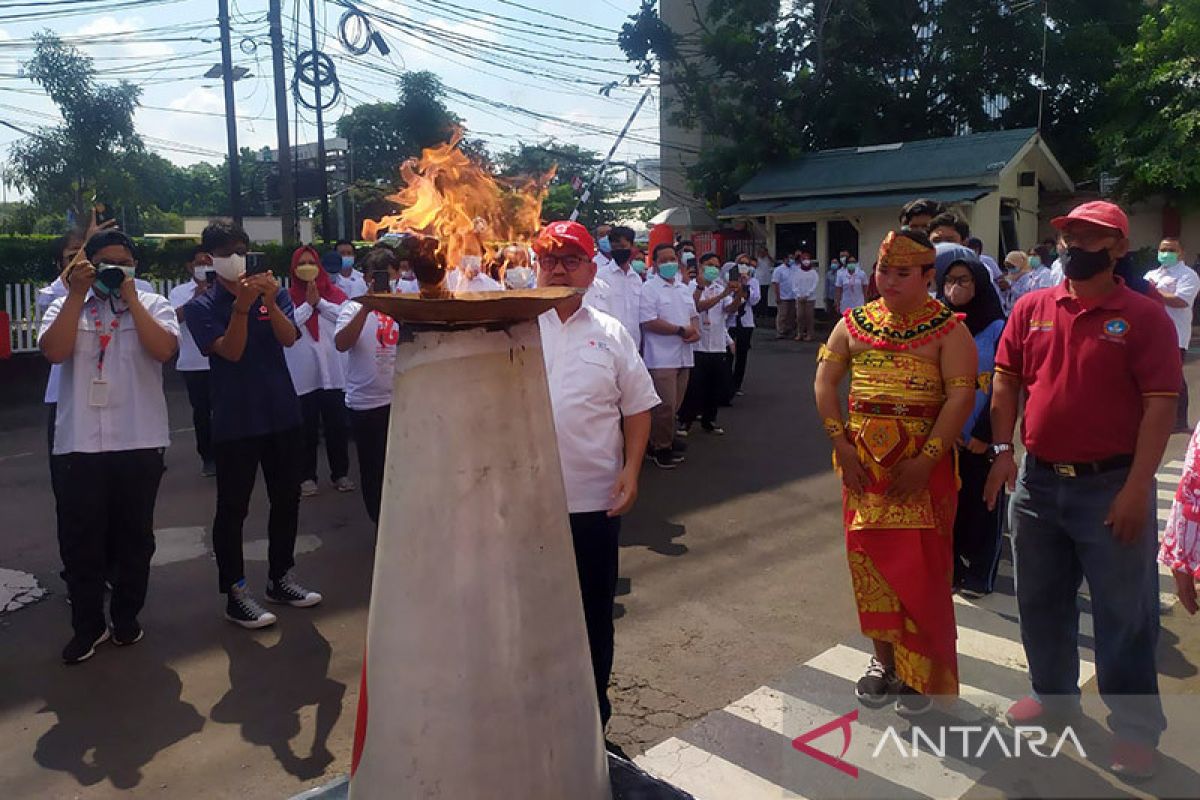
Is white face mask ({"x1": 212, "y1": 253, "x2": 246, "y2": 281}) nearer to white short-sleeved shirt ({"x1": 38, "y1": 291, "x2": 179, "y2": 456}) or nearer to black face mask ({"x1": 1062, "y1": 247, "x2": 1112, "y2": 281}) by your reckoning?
white short-sleeved shirt ({"x1": 38, "y1": 291, "x2": 179, "y2": 456})

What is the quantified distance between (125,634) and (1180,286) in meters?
9.18

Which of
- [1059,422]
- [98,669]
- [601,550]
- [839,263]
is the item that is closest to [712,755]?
[601,550]

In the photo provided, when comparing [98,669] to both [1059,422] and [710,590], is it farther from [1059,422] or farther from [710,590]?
[1059,422]

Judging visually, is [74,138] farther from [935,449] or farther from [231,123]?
[935,449]

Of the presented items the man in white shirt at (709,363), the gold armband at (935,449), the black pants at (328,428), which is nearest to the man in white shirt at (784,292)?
the man in white shirt at (709,363)

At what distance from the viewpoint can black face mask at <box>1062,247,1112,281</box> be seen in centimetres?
311

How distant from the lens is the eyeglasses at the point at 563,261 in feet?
10.7

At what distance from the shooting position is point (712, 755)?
3.50 meters

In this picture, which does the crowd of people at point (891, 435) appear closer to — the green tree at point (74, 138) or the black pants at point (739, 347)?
the black pants at point (739, 347)

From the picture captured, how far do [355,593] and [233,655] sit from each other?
879mm

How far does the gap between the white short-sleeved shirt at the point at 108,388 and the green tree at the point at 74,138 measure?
22197 mm

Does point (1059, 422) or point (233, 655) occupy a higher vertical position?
point (1059, 422)

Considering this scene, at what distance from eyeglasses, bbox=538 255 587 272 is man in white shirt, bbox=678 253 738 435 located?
20.0 feet

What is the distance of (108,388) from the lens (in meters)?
4.26
